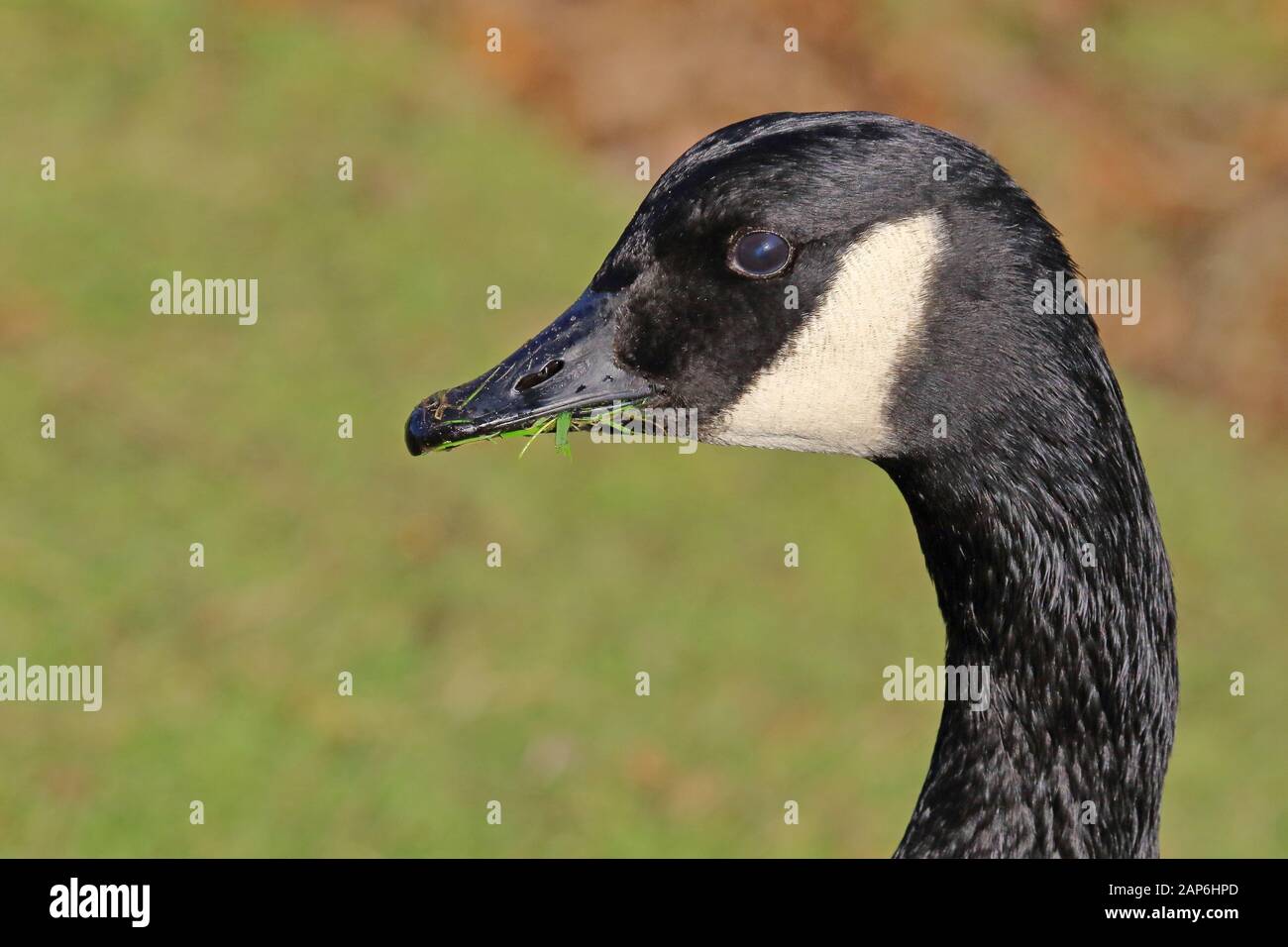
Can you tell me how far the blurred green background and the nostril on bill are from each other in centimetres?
367

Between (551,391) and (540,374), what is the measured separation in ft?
0.16

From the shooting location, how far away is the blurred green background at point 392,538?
6.84 metres

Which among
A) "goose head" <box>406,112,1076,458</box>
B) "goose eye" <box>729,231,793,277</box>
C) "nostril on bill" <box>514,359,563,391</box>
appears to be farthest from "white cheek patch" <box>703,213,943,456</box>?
"nostril on bill" <box>514,359,563,391</box>

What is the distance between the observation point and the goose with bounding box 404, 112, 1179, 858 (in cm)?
306

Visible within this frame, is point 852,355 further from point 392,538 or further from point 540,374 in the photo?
point 392,538

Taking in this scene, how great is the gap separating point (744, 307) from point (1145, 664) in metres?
1.18

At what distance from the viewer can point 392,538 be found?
8.08 meters

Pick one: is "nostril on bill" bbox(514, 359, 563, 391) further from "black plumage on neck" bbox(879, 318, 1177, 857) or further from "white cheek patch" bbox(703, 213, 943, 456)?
"black plumage on neck" bbox(879, 318, 1177, 857)

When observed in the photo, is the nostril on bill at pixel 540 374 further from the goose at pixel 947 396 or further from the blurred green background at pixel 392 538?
the blurred green background at pixel 392 538

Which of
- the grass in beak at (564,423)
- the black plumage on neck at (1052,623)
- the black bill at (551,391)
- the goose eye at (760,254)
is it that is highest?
the goose eye at (760,254)

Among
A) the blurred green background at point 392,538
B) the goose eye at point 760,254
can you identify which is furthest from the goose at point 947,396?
the blurred green background at point 392,538
